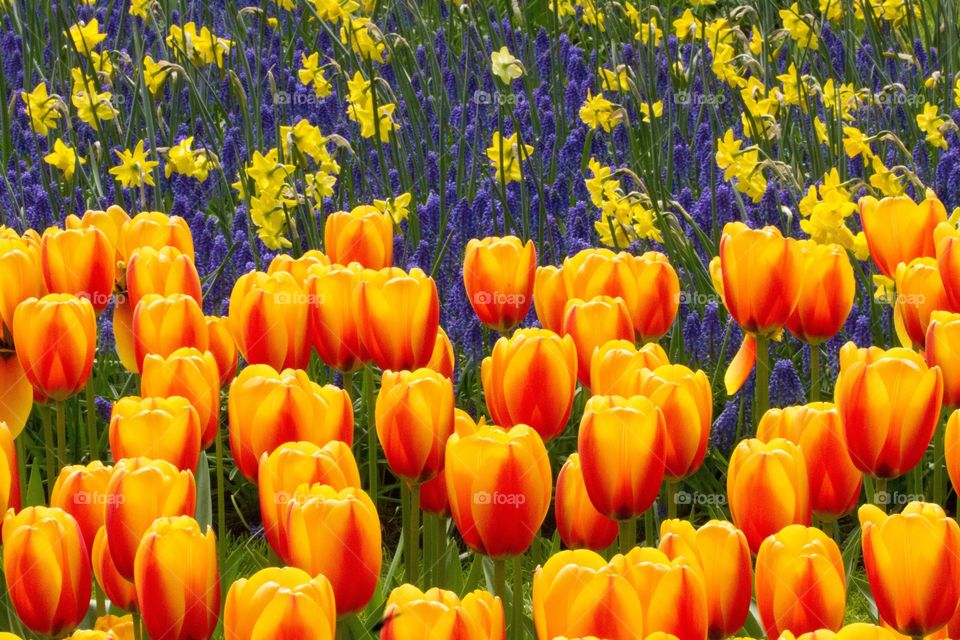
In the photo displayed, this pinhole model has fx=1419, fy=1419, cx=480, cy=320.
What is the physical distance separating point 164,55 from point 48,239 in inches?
118

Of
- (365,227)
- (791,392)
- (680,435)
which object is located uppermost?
(365,227)

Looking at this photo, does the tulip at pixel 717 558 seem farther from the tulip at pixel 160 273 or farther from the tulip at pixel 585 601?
the tulip at pixel 160 273

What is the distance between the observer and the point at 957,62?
5297 mm

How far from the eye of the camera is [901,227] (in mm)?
2557

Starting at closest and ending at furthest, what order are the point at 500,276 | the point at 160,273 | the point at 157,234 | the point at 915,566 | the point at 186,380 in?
the point at 915,566
the point at 186,380
the point at 160,273
the point at 500,276
the point at 157,234

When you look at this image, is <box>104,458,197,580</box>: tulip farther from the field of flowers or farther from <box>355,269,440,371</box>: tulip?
<box>355,269,440,371</box>: tulip

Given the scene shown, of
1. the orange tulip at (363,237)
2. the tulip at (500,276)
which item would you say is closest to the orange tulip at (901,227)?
the tulip at (500,276)

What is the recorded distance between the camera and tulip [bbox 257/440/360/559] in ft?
5.29

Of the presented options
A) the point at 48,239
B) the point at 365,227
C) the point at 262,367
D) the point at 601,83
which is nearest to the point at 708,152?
the point at 601,83

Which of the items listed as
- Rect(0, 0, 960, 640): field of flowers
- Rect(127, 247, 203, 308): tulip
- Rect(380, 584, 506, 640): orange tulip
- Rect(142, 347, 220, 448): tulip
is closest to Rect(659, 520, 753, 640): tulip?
Rect(0, 0, 960, 640): field of flowers

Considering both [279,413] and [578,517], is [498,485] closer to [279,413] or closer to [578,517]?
[578,517]

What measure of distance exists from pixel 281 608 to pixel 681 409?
2.26ft

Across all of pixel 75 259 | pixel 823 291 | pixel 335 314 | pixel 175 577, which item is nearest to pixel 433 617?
pixel 175 577

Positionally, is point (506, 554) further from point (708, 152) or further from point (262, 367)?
point (708, 152)
